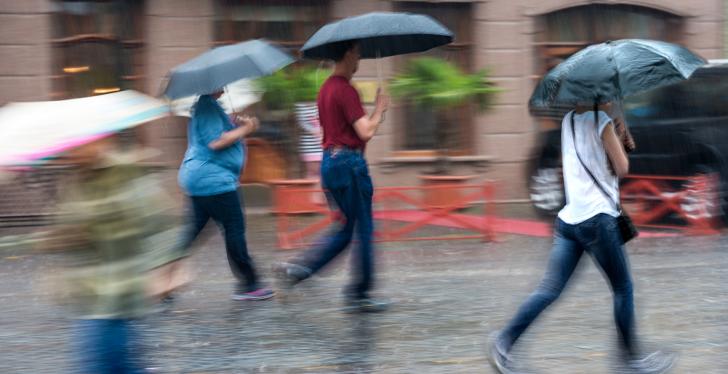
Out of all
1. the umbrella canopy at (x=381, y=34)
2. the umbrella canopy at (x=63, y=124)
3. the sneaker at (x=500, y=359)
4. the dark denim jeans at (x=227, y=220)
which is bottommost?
the sneaker at (x=500, y=359)

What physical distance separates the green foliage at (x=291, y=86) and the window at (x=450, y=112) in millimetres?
1850

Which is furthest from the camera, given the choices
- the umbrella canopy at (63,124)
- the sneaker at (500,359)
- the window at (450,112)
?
the window at (450,112)

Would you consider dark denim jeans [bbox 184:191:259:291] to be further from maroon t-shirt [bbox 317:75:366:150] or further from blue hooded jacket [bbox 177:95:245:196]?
maroon t-shirt [bbox 317:75:366:150]

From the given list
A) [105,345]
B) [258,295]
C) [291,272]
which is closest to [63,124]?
[105,345]

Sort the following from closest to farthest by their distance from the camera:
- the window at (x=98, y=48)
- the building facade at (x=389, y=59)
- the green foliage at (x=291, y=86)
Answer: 1. the green foliage at (x=291, y=86)
2. the building facade at (x=389, y=59)
3. the window at (x=98, y=48)

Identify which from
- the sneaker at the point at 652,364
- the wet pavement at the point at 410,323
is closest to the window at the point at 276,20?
the wet pavement at the point at 410,323

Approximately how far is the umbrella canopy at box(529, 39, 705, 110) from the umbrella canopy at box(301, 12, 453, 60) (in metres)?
1.60

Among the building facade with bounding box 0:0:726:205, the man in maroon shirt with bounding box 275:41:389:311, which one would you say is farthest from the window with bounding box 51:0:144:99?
the man in maroon shirt with bounding box 275:41:389:311

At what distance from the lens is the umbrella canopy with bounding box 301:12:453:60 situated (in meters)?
6.26

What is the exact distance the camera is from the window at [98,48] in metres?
12.5

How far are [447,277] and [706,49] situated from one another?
Answer: 293 inches

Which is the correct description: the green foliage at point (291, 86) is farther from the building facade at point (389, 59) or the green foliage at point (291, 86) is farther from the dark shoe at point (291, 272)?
the dark shoe at point (291, 272)

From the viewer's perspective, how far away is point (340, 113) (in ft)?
20.6

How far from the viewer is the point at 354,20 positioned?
21.2 ft
